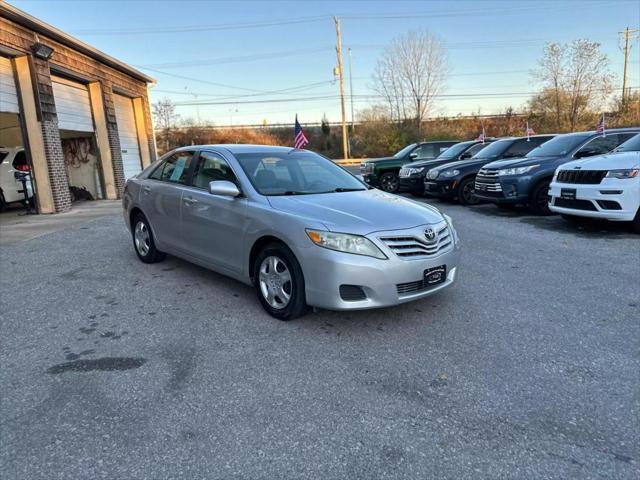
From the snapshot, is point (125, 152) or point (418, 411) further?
point (125, 152)

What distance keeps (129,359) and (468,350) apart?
2524 mm

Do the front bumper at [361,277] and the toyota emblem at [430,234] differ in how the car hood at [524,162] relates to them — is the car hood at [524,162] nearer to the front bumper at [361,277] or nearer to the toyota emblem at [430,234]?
the toyota emblem at [430,234]

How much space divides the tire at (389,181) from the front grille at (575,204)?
276 inches

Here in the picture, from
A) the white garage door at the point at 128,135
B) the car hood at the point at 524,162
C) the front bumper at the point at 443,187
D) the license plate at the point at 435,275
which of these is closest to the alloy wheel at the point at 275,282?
the license plate at the point at 435,275

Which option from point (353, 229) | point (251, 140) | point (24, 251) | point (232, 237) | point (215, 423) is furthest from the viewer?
point (251, 140)

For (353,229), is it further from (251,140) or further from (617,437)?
(251,140)

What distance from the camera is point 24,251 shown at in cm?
720

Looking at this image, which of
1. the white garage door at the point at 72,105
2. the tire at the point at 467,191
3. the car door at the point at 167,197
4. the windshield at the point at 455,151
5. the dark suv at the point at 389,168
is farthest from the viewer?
the dark suv at the point at 389,168

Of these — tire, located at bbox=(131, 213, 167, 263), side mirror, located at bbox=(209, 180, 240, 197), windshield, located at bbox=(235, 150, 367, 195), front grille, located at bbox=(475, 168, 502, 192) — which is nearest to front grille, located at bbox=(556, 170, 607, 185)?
front grille, located at bbox=(475, 168, 502, 192)

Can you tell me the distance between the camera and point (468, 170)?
11.2 m

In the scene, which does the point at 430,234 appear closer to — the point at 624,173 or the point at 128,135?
the point at 624,173

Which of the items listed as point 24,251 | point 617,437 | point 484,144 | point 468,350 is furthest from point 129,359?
point 484,144

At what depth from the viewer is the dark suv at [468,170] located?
37.0 ft

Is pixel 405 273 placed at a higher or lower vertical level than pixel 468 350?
higher
